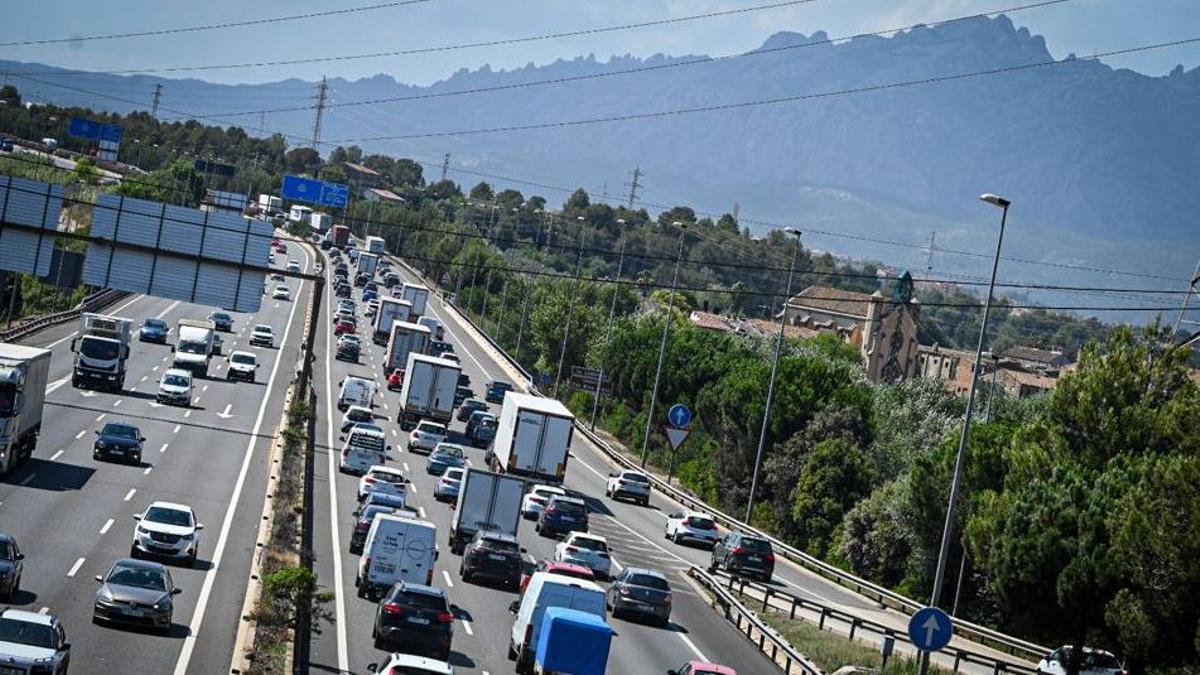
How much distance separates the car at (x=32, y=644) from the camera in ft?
72.1

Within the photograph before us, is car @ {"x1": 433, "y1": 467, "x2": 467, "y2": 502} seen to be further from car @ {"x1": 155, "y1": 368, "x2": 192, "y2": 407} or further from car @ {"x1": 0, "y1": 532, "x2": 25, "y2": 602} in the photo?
car @ {"x1": 0, "y1": 532, "x2": 25, "y2": 602}

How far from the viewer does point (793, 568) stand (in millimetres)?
60344

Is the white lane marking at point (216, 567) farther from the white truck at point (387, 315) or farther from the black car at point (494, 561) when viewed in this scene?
the white truck at point (387, 315)

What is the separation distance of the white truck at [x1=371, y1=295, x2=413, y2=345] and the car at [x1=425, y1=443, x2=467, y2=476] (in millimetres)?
45809

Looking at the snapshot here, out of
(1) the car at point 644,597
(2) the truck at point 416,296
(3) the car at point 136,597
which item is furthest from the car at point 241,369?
(3) the car at point 136,597

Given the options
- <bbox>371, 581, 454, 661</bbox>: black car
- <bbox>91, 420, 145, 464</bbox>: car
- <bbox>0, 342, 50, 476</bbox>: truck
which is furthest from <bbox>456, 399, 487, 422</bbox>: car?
<bbox>371, 581, 454, 661</bbox>: black car

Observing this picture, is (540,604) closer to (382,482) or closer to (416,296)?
(382,482)

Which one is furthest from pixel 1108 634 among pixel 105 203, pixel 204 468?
pixel 105 203

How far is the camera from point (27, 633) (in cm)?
2289

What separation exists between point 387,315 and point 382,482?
2580 inches

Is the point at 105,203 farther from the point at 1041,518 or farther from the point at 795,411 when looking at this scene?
the point at 795,411

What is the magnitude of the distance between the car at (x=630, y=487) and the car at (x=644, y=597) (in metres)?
32.1

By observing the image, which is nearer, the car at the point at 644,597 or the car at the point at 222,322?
the car at the point at 644,597

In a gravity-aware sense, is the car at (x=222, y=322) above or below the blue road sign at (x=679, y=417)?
below
